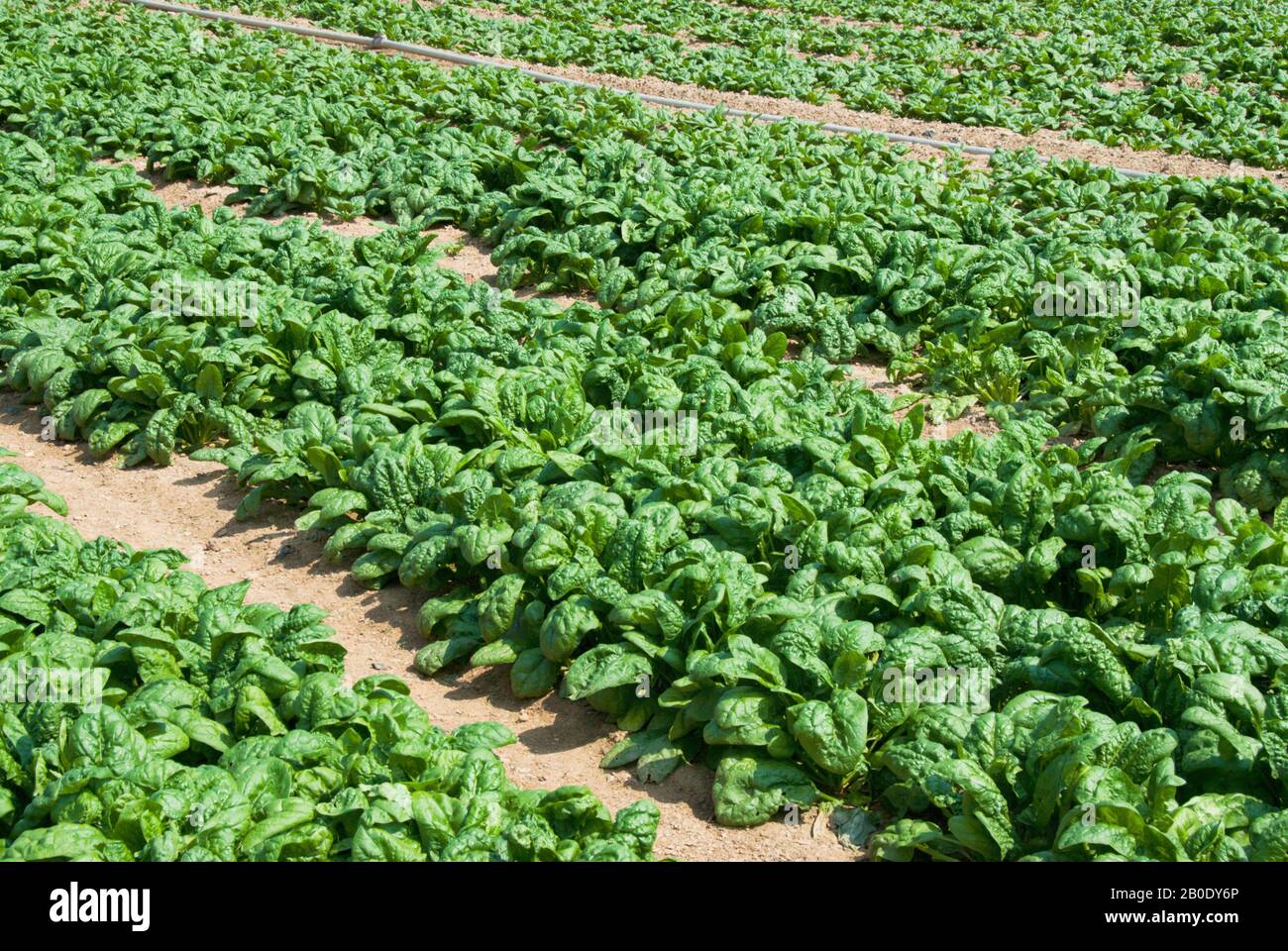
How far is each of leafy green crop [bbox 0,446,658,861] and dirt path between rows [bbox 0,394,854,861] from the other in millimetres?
361

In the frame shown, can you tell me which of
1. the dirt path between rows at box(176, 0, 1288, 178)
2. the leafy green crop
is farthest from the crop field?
the dirt path between rows at box(176, 0, 1288, 178)

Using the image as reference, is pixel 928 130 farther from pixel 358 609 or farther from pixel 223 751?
pixel 223 751

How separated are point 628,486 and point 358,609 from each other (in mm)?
1561

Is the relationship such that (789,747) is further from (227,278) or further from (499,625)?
(227,278)

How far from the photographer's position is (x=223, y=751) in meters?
5.20

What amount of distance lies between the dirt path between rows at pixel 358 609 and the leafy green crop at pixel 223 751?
361mm

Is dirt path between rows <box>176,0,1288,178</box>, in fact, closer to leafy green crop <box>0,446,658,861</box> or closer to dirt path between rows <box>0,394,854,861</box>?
dirt path between rows <box>0,394,854,861</box>

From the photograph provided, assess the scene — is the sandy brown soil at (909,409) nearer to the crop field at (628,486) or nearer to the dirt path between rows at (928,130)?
the crop field at (628,486)

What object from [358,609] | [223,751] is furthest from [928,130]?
[223,751]

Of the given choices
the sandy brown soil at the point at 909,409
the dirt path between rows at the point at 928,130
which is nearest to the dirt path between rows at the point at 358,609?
the sandy brown soil at the point at 909,409

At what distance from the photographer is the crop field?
16.3 ft

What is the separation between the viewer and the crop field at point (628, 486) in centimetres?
495

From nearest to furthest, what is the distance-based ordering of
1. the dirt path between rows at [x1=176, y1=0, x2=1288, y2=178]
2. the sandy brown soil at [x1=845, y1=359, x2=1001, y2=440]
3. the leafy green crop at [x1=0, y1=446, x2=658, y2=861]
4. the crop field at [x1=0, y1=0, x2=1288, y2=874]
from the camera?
the leafy green crop at [x1=0, y1=446, x2=658, y2=861] → the crop field at [x1=0, y1=0, x2=1288, y2=874] → the sandy brown soil at [x1=845, y1=359, x2=1001, y2=440] → the dirt path between rows at [x1=176, y1=0, x2=1288, y2=178]
